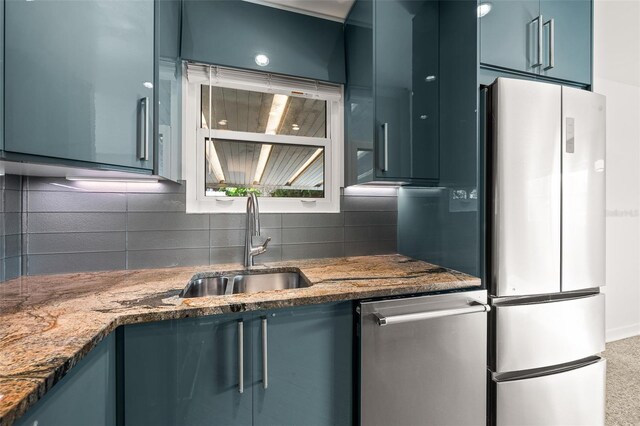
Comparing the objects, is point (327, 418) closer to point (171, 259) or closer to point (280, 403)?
point (280, 403)

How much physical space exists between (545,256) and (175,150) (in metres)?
1.88

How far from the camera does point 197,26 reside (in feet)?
5.17

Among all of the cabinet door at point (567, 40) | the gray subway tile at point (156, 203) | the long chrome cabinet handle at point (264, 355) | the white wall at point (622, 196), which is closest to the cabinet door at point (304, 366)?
the long chrome cabinet handle at point (264, 355)

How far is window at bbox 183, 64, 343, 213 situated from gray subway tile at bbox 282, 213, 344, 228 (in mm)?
44

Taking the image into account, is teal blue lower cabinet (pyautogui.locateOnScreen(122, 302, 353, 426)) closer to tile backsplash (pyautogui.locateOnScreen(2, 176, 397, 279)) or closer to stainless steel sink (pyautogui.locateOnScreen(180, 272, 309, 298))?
stainless steel sink (pyautogui.locateOnScreen(180, 272, 309, 298))

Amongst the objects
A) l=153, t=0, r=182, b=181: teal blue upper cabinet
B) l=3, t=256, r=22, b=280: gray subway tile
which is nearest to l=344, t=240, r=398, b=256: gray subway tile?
l=153, t=0, r=182, b=181: teal blue upper cabinet

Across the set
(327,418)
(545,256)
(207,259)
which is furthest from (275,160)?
(545,256)

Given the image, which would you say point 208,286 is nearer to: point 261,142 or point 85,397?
point 85,397

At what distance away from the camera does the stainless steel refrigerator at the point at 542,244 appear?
1.33 m

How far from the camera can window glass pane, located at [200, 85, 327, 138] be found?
1.78m

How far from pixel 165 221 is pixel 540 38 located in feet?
7.16

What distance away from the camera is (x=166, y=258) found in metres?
1.60

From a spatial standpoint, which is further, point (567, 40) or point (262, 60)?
point (262, 60)

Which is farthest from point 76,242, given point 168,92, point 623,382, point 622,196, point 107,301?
point 622,196
